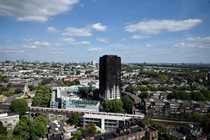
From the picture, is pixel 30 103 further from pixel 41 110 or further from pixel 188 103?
pixel 188 103

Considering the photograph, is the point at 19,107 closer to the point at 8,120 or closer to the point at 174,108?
the point at 8,120

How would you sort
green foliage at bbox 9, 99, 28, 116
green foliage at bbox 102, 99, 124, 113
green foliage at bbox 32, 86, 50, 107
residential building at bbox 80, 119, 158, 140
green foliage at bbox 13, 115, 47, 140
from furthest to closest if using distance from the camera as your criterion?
1. green foliage at bbox 32, 86, 50, 107
2. green foliage at bbox 102, 99, 124, 113
3. green foliage at bbox 9, 99, 28, 116
4. green foliage at bbox 13, 115, 47, 140
5. residential building at bbox 80, 119, 158, 140

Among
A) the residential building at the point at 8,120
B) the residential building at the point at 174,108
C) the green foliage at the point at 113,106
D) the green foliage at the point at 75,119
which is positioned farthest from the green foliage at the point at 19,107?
the residential building at the point at 174,108

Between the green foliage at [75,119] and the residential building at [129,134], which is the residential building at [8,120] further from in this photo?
the residential building at [129,134]

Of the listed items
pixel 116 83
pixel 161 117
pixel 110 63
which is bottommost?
pixel 161 117

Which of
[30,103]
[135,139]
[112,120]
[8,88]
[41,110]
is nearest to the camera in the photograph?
[135,139]

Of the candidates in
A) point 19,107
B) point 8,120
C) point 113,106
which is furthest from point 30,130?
point 113,106

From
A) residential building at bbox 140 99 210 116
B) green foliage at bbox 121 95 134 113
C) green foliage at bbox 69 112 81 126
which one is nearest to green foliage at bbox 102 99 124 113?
green foliage at bbox 121 95 134 113

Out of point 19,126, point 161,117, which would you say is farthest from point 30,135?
point 161,117

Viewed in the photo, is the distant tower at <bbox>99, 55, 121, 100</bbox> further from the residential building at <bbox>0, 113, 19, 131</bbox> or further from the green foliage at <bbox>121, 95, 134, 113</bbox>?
the residential building at <bbox>0, 113, 19, 131</bbox>
